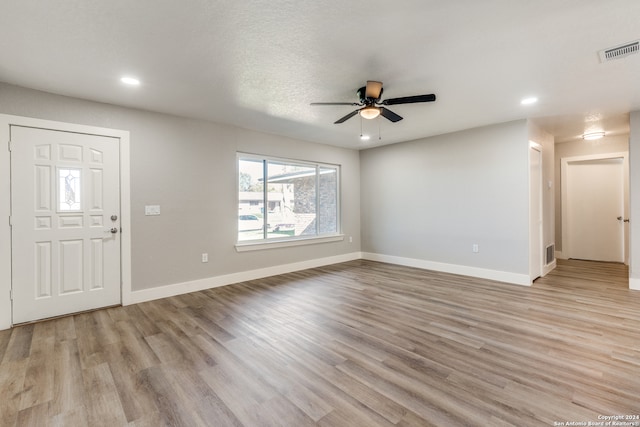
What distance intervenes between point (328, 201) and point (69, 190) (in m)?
4.28

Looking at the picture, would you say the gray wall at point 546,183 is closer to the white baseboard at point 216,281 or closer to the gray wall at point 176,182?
the white baseboard at point 216,281

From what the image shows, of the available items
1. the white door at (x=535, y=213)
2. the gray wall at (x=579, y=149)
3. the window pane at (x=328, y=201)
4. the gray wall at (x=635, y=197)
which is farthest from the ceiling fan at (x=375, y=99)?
the gray wall at (x=579, y=149)

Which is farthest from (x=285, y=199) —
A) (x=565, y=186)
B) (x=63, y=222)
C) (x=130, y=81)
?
(x=565, y=186)

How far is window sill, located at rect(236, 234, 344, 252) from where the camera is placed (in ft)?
15.8

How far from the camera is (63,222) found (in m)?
3.30

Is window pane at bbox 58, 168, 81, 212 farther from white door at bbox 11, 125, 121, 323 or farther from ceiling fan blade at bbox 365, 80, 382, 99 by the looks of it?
ceiling fan blade at bbox 365, 80, 382, 99

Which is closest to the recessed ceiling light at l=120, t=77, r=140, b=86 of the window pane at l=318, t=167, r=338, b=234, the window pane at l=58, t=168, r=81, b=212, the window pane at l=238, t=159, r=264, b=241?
the window pane at l=58, t=168, r=81, b=212

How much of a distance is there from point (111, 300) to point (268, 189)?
279 centimetres

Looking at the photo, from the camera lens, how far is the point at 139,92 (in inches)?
128

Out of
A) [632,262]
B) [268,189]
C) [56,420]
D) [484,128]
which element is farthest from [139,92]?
[632,262]

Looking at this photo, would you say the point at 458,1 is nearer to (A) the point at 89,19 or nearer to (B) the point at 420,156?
(A) the point at 89,19

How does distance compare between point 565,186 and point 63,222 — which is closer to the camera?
point 63,222

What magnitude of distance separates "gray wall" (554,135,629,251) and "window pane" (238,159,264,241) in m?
6.37

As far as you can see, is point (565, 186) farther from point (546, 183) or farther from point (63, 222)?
point (63, 222)
